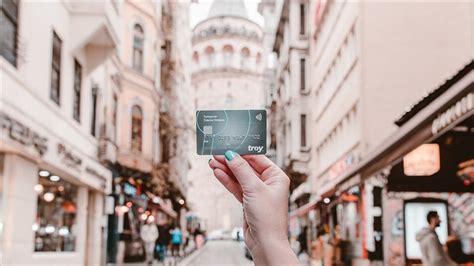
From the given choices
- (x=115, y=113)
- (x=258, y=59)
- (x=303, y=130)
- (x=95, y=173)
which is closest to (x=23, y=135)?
(x=95, y=173)

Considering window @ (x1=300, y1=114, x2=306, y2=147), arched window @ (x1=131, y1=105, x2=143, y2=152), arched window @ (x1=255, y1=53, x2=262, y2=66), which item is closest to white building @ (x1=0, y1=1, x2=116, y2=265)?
arched window @ (x1=131, y1=105, x2=143, y2=152)

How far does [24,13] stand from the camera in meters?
12.0

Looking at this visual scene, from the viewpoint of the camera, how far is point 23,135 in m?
11.5

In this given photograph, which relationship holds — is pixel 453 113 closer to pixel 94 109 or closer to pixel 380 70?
pixel 94 109

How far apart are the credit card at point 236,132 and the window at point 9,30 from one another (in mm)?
9491

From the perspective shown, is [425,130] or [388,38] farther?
[388,38]

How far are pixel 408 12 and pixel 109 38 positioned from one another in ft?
28.6

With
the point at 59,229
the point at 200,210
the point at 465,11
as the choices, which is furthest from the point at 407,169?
the point at 200,210

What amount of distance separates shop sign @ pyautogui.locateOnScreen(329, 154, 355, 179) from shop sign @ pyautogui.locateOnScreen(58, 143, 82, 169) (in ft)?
33.3

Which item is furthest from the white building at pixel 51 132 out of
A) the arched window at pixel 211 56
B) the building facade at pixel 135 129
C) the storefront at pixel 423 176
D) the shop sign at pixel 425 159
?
the arched window at pixel 211 56

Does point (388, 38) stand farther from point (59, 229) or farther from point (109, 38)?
point (59, 229)

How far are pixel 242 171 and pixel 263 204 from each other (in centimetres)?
13

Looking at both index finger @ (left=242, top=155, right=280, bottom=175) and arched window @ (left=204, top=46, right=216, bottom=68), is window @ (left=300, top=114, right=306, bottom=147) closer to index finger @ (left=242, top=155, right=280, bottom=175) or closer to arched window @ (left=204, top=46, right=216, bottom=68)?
index finger @ (left=242, top=155, right=280, bottom=175)

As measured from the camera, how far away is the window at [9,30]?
1108 cm
